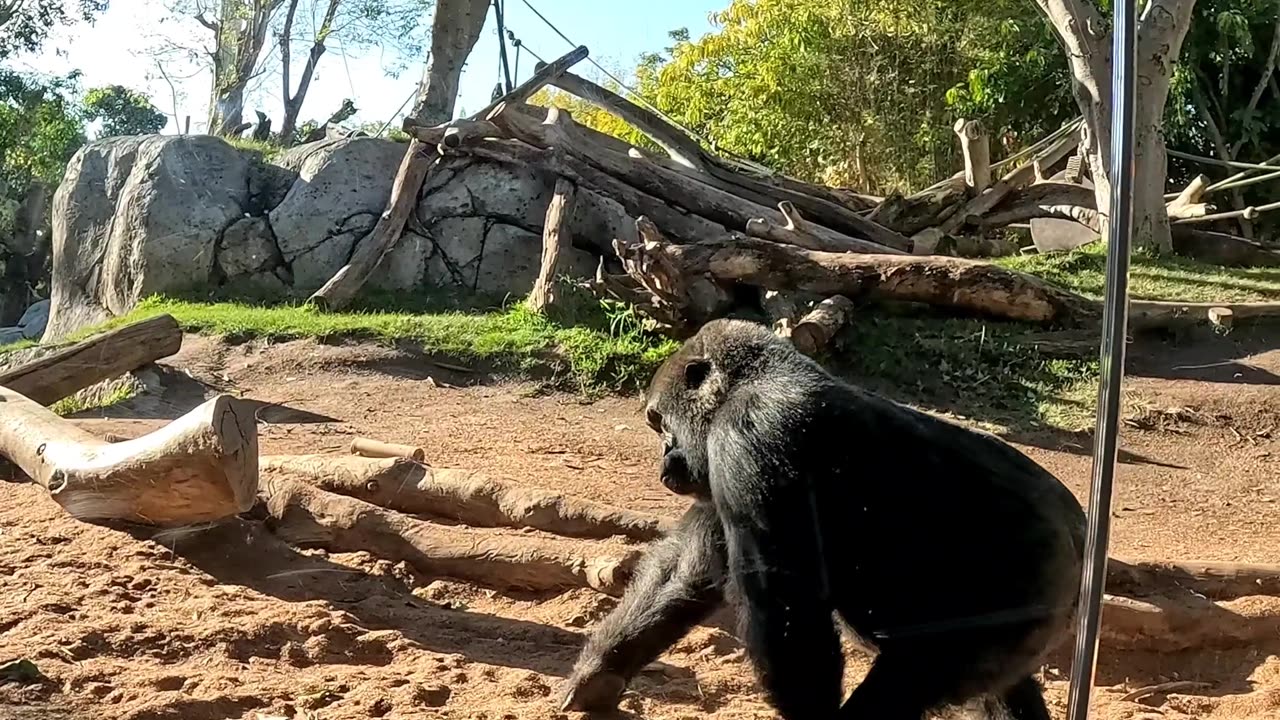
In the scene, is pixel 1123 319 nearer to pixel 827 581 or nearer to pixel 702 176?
pixel 827 581

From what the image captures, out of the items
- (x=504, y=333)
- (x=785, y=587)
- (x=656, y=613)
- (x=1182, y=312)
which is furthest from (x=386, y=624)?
(x=1182, y=312)

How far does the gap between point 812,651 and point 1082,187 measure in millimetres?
10083

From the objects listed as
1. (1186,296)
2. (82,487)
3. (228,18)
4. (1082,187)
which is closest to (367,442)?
(82,487)

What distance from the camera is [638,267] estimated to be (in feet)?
29.7

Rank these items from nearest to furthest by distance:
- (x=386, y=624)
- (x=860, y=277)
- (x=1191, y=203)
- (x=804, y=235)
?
(x=386, y=624)
(x=860, y=277)
(x=804, y=235)
(x=1191, y=203)

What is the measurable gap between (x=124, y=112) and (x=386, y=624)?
27.1 metres

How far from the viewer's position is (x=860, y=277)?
9203 mm

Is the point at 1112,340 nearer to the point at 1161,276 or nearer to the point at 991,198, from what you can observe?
the point at 1161,276

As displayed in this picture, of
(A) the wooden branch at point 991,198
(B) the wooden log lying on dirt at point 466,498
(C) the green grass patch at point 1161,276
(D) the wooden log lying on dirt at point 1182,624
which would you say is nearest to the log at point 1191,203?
(C) the green grass patch at point 1161,276

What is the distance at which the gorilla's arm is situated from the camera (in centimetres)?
324

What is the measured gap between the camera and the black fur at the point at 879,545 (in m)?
3.23

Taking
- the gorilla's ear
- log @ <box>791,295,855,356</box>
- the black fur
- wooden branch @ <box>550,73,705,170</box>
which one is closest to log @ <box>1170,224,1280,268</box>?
log @ <box>791,295,855,356</box>

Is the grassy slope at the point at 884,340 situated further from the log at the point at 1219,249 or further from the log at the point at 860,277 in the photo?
the log at the point at 1219,249

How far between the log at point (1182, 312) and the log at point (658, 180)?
8.53ft
